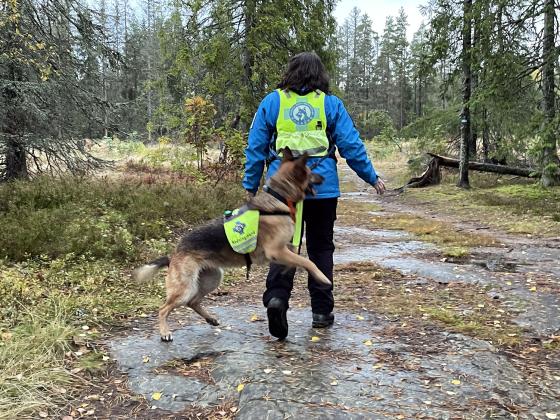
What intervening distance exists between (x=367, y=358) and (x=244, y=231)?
139 centimetres

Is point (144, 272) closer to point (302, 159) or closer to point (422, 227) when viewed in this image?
point (302, 159)

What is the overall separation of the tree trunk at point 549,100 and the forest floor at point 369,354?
617 cm

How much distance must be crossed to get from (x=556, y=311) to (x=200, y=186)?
8.83m

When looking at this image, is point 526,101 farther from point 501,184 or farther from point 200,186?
point 200,186

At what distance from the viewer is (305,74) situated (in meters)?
4.12

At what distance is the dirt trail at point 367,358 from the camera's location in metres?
3.23

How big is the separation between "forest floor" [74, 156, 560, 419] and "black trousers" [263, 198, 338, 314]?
434mm

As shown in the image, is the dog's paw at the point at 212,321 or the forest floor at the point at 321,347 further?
the dog's paw at the point at 212,321

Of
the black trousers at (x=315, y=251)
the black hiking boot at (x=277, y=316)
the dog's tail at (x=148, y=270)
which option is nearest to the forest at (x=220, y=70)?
the dog's tail at (x=148, y=270)

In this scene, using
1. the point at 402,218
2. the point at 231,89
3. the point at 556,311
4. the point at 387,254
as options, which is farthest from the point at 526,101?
the point at 556,311

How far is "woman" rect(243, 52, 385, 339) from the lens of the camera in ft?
13.5

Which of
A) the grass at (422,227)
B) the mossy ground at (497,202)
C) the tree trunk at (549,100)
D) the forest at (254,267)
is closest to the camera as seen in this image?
the forest at (254,267)

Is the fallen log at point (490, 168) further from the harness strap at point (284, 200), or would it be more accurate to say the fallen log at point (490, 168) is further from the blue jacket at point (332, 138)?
the harness strap at point (284, 200)

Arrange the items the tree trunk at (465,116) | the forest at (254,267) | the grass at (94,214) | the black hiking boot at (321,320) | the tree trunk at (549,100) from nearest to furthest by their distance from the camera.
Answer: the forest at (254,267)
the black hiking boot at (321,320)
the grass at (94,214)
the tree trunk at (549,100)
the tree trunk at (465,116)
